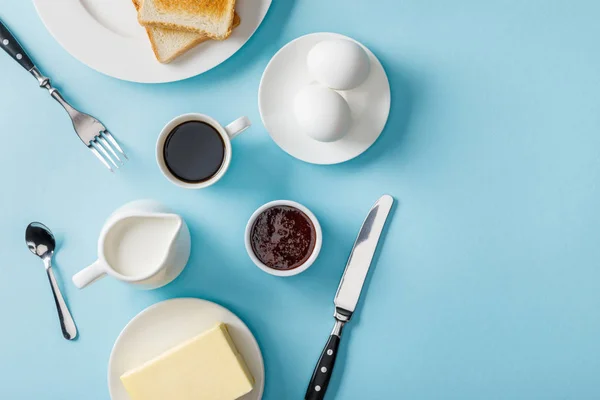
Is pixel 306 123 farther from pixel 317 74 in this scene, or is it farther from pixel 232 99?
pixel 232 99

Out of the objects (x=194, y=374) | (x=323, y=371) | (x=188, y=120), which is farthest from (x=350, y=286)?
(x=188, y=120)

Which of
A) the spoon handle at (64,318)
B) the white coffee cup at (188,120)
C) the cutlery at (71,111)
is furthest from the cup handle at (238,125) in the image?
the spoon handle at (64,318)

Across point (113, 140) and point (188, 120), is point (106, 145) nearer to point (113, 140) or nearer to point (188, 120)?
point (113, 140)

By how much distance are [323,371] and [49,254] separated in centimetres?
59

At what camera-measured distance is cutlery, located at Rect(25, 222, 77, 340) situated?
3.45 feet

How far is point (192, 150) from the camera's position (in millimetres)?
968

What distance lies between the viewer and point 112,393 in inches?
38.9

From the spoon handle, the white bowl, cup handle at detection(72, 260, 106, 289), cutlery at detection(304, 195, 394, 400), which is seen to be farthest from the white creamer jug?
cutlery at detection(304, 195, 394, 400)

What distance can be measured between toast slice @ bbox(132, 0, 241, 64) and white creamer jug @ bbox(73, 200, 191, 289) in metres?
0.30

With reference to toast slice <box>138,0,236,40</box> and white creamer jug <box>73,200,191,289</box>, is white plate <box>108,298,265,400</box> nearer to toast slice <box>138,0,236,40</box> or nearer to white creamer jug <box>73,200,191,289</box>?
white creamer jug <box>73,200,191,289</box>

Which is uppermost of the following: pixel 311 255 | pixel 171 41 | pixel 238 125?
pixel 171 41

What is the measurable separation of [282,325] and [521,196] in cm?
55

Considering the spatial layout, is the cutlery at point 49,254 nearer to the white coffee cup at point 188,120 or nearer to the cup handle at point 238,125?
the white coffee cup at point 188,120

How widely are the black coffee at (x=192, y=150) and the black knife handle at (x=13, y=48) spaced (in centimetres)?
34
